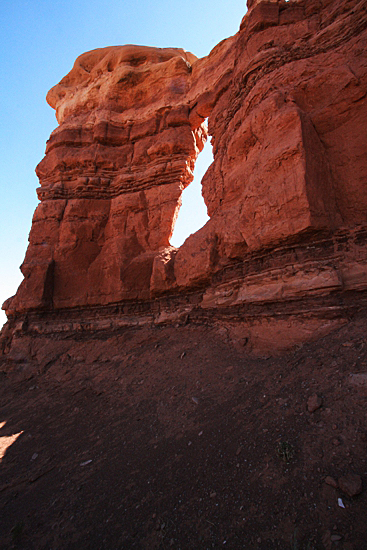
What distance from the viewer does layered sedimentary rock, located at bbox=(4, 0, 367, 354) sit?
17.6ft

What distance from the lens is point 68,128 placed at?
532 inches

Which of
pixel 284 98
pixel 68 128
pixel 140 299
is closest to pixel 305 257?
pixel 284 98

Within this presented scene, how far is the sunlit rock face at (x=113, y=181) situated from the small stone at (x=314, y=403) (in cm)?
752

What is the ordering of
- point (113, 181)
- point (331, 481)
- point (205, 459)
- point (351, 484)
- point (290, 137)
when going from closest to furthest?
point (351, 484), point (331, 481), point (205, 459), point (290, 137), point (113, 181)

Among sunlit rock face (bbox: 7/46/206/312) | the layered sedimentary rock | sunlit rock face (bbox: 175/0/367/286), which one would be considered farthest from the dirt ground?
sunlit rock face (bbox: 7/46/206/312)

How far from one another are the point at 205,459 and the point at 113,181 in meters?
11.9

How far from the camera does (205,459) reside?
328cm

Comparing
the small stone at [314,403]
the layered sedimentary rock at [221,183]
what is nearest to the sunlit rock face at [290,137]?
the layered sedimentary rock at [221,183]

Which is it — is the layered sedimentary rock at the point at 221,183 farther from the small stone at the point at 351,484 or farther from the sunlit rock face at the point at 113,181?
the small stone at the point at 351,484

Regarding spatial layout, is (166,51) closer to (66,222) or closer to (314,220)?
(66,222)

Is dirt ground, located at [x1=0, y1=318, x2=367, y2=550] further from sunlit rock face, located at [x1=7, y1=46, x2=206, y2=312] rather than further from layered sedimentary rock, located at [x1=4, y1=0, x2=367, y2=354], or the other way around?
sunlit rock face, located at [x1=7, y1=46, x2=206, y2=312]

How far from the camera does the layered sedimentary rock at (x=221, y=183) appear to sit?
17.6ft

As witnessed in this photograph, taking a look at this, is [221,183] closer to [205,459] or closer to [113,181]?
[113,181]

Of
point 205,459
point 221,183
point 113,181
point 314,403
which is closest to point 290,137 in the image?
point 221,183
